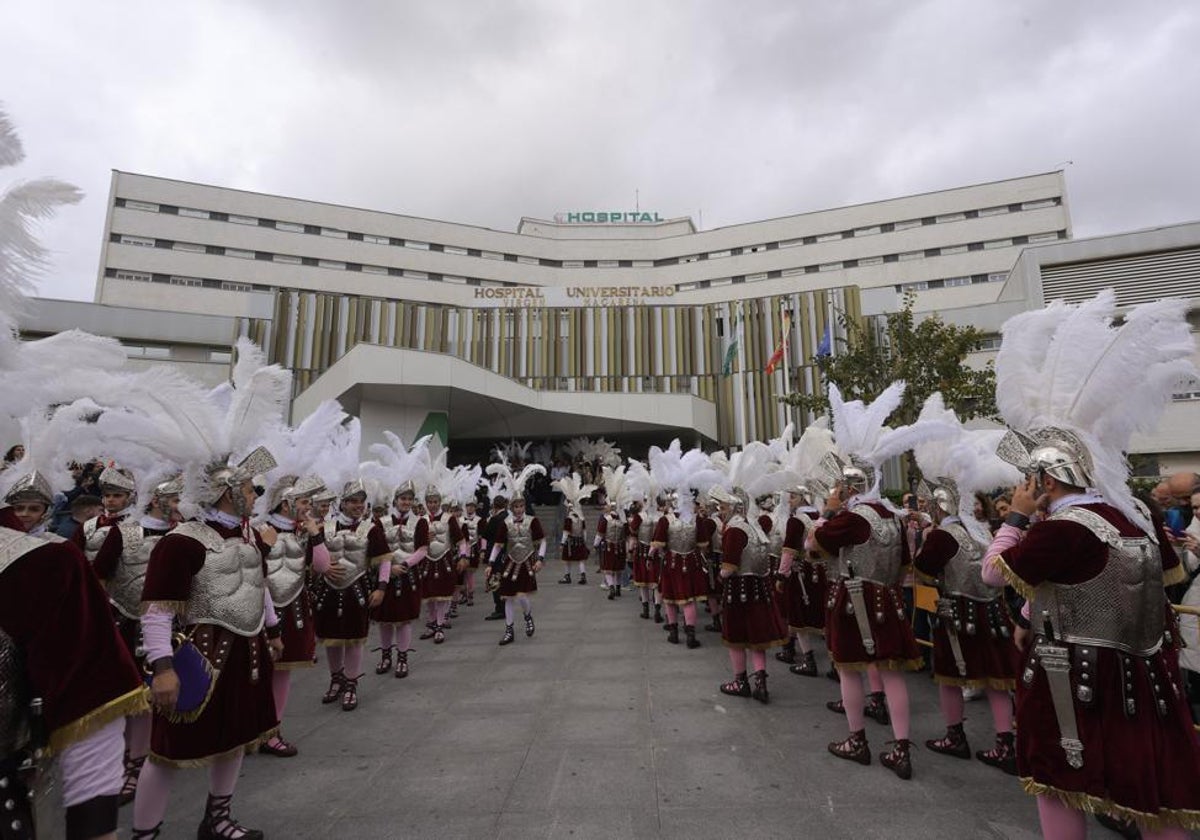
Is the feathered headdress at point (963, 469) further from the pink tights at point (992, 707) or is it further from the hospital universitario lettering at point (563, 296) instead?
the hospital universitario lettering at point (563, 296)

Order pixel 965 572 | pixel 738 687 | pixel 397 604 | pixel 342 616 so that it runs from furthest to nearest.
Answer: pixel 397 604 → pixel 342 616 → pixel 738 687 → pixel 965 572

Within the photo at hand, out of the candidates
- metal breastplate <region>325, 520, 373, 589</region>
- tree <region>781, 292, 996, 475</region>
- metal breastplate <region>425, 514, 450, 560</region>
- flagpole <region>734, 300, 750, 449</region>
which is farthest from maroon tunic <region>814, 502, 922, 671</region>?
flagpole <region>734, 300, 750, 449</region>

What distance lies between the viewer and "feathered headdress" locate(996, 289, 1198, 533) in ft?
9.05

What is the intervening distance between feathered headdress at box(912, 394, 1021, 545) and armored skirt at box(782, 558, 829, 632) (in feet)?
6.45

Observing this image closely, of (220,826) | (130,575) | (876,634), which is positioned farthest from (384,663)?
(876,634)

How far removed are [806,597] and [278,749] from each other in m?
5.78

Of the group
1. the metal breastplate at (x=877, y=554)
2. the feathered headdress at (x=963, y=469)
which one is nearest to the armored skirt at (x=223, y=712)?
the metal breastplate at (x=877, y=554)

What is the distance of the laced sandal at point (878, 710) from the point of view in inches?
210

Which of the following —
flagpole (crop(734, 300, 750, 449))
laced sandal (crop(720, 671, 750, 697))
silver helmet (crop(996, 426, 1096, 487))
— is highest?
flagpole (crop(734, 300, 750, 449))

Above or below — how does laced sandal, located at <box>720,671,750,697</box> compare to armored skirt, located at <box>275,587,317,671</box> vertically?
below

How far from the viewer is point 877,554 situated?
4.61 m

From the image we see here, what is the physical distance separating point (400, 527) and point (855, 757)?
6183 millimetres

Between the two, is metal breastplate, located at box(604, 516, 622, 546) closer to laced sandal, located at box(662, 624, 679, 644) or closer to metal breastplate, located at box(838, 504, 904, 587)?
laced sandal, located at box(662, 624, 679, 644)

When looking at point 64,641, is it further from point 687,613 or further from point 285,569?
point 687,613
